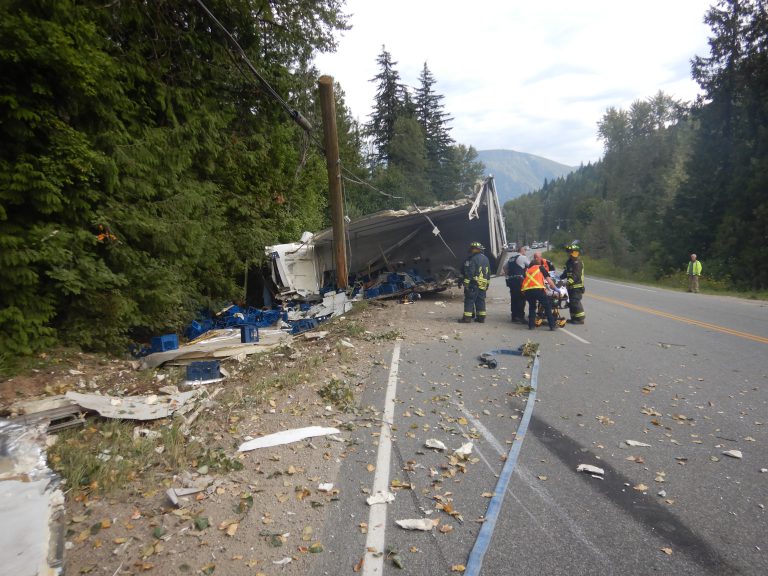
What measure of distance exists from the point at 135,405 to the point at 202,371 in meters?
1.61

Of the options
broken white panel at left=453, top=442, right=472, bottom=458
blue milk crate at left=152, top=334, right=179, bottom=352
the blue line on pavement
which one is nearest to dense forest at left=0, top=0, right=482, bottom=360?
blue milk crate at left=152, top=334, right=179, bottom=352

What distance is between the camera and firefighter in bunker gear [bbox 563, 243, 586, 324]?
38.7 ft

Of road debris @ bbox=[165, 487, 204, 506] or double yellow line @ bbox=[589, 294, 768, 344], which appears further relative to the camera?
double yellow line @ bbox=[589, 294, 768, 344]

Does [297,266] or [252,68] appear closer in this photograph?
[252,68]

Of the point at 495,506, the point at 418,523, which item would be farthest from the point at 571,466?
the point at 418,523

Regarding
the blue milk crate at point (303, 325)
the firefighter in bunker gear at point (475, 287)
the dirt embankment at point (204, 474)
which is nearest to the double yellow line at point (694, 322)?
the firefighter in bunker gear at point (475, 287)

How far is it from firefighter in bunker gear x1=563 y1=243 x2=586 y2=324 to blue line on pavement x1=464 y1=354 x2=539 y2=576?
→ 6821mm

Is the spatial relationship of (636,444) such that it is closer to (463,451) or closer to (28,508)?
(463,451)

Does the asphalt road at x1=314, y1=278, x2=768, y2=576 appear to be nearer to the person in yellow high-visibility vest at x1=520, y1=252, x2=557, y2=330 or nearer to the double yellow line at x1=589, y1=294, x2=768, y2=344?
the double yellow line at x1=589, y1=294, x2=768, y2=344

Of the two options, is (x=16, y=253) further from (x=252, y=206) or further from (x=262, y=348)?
(x=252, y=206)

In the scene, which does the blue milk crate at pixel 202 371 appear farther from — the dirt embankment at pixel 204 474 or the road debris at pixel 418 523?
the road debris at pixel 418 523

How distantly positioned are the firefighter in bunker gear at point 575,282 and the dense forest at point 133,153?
7.25 m

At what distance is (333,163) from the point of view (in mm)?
11047

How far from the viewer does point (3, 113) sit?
252 inches
